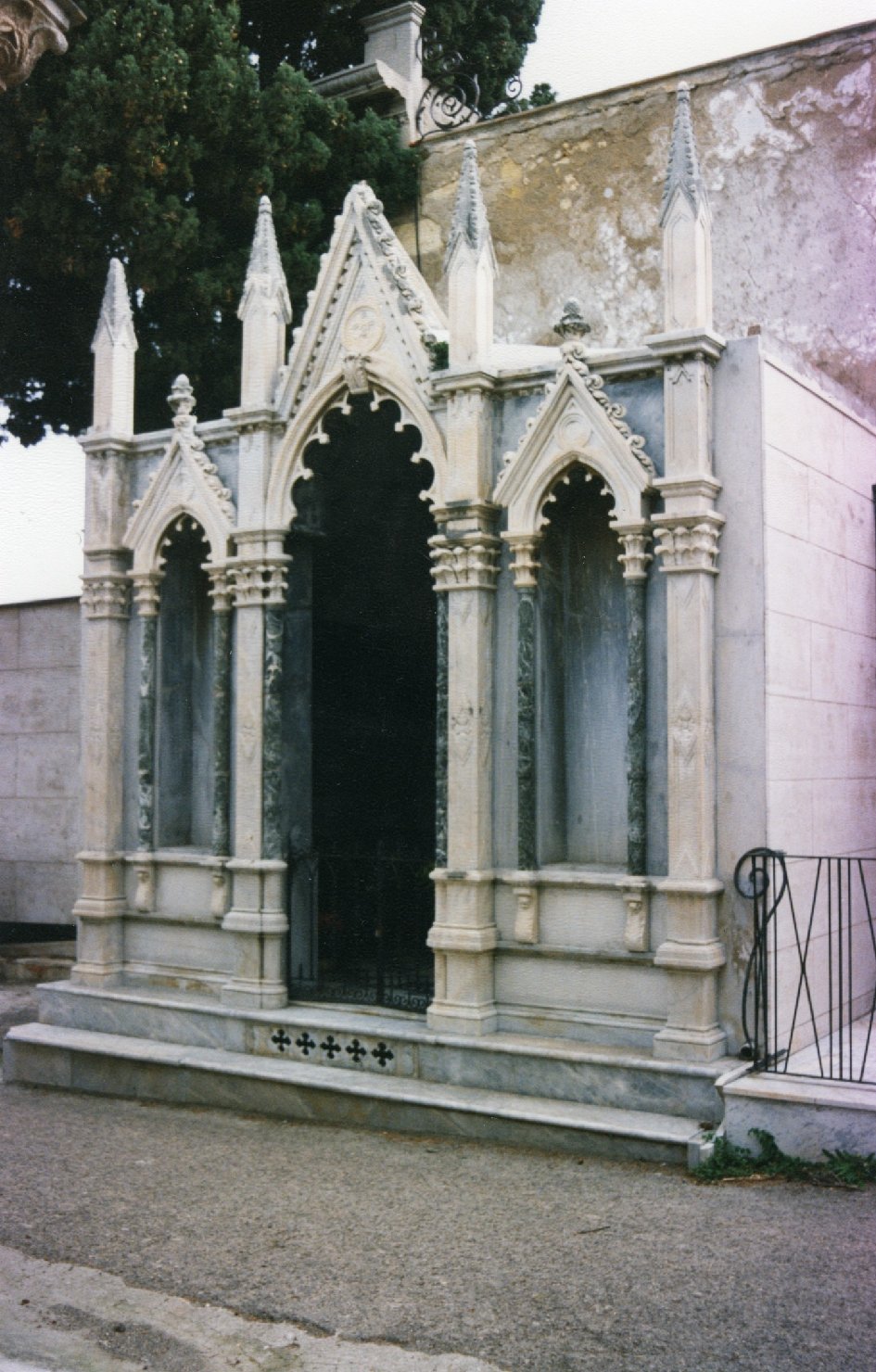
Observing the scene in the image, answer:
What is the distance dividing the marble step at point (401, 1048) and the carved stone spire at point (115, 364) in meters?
4.40

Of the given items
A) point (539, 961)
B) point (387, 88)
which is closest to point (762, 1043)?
point (539, 961)

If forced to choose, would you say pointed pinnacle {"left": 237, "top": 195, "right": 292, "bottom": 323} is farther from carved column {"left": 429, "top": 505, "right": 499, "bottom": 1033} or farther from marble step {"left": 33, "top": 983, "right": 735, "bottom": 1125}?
marble step {"left": 33, "top": 983, "right": 735, "bottom": 1125}

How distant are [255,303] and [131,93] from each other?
4337 millimetres

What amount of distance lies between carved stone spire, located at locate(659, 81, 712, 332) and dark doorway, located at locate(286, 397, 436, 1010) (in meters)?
2.10

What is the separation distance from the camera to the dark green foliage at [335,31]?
16391 mm

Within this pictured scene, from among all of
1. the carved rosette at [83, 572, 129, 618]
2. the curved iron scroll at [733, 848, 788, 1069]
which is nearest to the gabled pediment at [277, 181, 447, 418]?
the carved rosette at [83, 572, 129, 618]

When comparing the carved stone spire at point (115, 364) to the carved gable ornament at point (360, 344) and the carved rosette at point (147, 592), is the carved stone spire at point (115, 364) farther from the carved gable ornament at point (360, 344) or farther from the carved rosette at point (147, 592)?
the carved gable ornament at point (360, 344)

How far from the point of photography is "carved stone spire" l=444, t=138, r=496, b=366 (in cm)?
905

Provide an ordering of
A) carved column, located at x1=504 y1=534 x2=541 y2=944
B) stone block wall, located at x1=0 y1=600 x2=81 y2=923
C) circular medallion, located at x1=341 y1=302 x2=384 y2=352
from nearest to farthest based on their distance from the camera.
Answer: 1. carved column, located at x1=504 y1=534 x2=541 y2=944
2. circular medallion, located at x1=341 y1=302 x2=384 y2=352
3. stone block wall, located at x1=0 y1=600 x2=81 y2=923

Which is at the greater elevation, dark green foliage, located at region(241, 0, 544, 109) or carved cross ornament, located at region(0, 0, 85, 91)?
dark green foliage, located at region(241, 0, 544, 109)

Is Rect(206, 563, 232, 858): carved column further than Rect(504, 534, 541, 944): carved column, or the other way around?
Rect(206, 563, 232, 858): carved column

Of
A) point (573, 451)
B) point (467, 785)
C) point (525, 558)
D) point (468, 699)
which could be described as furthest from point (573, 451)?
point (467, 785)

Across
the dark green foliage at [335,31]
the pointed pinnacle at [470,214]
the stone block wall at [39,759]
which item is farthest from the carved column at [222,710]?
the dark green foliage at [335,31]

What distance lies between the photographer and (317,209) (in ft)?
48.4
